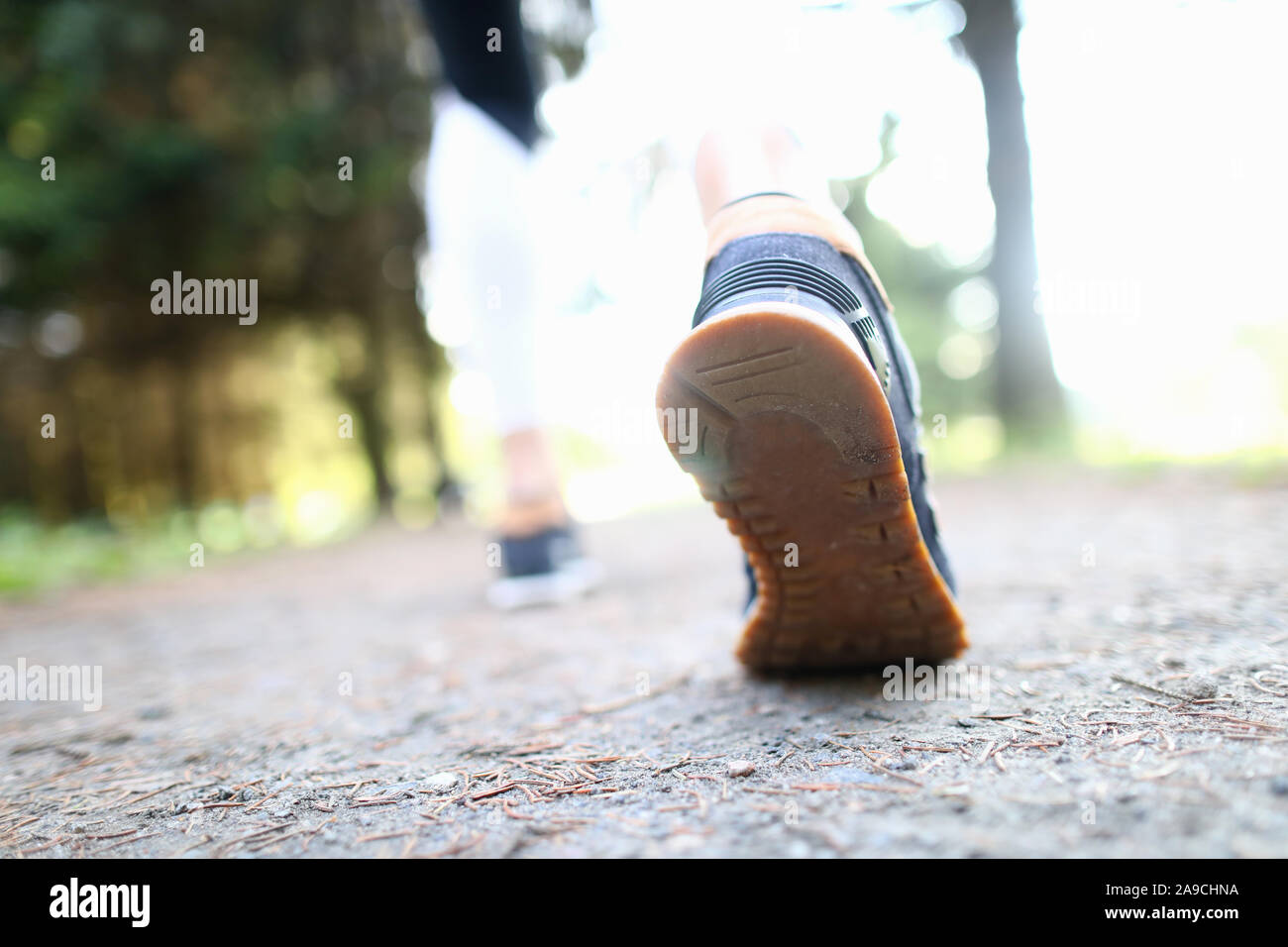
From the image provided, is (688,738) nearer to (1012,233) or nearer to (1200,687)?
(1200,687)

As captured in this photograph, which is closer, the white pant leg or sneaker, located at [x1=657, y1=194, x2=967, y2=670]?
sneaker, located at [x1=657, y1=194, x2=967, y2=670]

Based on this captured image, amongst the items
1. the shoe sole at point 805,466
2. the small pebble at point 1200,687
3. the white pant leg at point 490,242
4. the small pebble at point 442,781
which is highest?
the white pant leg at point 490,242

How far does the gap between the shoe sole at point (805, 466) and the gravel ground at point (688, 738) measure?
0.12m

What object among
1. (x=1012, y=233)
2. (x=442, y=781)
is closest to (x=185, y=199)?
(x=1012, y=233)

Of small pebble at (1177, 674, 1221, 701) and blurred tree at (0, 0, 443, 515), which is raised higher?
blurred tree at (0, 0, 443, 515)

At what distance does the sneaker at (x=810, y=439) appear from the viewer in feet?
2.42

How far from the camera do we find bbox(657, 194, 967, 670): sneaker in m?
0.74

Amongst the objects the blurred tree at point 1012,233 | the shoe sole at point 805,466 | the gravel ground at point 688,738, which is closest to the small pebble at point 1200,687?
the gravel ground at point 688,738

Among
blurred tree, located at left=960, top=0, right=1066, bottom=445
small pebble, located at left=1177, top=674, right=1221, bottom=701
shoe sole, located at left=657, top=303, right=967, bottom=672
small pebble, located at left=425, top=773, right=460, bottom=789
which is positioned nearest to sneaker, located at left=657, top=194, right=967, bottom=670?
shoe sole, located at left=657, top=303, right=967, bottom=672

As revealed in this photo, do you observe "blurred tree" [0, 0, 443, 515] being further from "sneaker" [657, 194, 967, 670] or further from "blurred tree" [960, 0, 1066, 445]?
"sneaker" [657, 194, 967, 670]

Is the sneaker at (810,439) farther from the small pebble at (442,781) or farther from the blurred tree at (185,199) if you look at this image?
the blurred tree at (185,199)

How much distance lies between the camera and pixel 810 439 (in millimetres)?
763

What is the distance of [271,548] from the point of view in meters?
5.14

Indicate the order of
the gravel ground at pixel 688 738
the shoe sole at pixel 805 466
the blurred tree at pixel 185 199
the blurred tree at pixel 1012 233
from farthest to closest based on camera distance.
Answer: the blurred tree at pixel 185 199 → the blurred tree at pixel 1012 233 → the shoe sole at pixel 805 466 → the gravel ground at pixel 688 738
